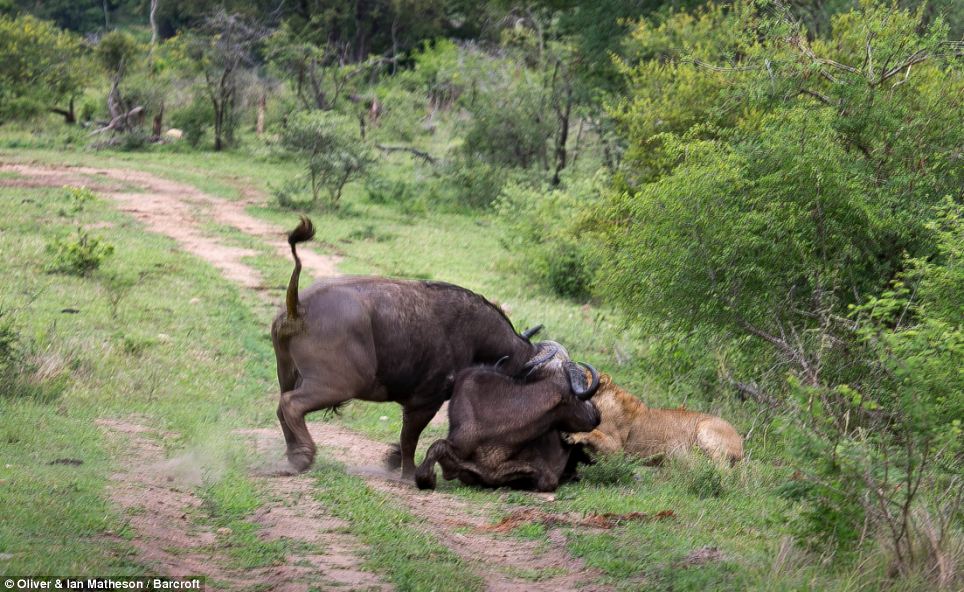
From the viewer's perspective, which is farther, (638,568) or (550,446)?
(550,446)

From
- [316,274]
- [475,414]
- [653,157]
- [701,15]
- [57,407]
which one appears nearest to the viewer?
[475,414]

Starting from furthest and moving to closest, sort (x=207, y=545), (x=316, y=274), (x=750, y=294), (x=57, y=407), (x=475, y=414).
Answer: (x=316, y=274)
(x=750, y=294)
(x=57, y=407)
(x=475, y=414)
(x=207, y=545)

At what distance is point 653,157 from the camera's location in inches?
627

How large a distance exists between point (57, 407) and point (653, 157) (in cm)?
899

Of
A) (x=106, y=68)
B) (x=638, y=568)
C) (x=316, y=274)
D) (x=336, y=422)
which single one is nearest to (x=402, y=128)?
(x=106, y=68)

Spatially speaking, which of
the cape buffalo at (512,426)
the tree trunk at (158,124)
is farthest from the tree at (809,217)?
the tree trunk at (158,124)

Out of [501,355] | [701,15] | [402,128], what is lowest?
[402,128]

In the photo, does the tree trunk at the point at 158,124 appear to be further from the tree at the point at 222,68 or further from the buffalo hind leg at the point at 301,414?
the buffalo hind leg at the point at 301,414

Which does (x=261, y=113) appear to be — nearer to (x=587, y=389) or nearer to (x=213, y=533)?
(x=587, y=389)

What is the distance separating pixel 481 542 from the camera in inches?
280

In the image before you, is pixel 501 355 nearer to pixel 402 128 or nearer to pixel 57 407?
pixel 57 407

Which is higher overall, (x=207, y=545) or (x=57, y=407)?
(x=207, y=545)

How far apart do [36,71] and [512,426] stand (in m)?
26.5

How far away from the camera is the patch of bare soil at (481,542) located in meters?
6.42
